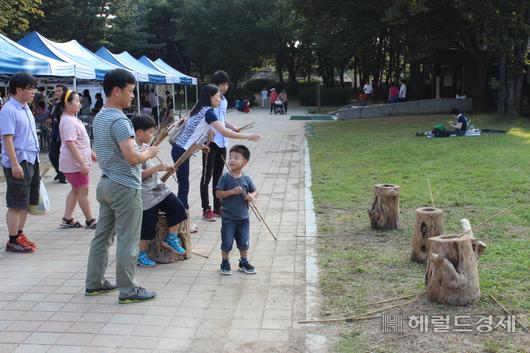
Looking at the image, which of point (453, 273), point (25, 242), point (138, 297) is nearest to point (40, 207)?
point (25, 242)

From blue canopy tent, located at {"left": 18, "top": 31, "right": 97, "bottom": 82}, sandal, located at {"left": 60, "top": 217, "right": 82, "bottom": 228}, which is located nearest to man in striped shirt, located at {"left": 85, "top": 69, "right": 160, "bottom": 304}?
sandal, located at {"left": 60, "top": 217, "right": 82, "bottom": 228}

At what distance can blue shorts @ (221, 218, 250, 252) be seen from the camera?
5.19 metres

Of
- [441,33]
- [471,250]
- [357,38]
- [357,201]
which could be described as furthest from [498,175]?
[357,38]

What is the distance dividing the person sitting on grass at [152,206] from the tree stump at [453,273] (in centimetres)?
239

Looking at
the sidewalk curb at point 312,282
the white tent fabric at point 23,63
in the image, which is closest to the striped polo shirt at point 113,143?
the sidewalk curb at point 312,282

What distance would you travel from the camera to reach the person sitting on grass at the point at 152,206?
17.1 ft

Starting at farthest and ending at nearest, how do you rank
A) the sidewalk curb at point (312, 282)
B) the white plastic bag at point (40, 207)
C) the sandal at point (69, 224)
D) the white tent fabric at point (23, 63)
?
the white tent fabric at point (23, 63) → the sandal at point (69, 224) → the white plastic bag at point (40, 207) → the sidewalk curb at point (312, 282)

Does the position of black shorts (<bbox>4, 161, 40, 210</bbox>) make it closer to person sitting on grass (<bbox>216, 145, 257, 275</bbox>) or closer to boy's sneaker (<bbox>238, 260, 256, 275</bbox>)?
person sitting on grass (<bbox>216, 145, 257, 275</bbox>)

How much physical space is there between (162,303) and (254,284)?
0.85m

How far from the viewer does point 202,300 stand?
4641mm

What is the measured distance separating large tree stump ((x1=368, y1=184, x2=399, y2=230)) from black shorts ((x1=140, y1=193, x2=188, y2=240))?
2364 mm

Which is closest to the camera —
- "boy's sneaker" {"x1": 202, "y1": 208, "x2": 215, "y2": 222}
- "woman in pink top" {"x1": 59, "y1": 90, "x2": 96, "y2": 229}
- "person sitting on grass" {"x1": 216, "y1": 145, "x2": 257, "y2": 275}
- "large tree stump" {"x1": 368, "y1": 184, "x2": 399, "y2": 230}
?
"person sitting on grass" {"x1": 216, "y1": 145, "x2": 257, "y2": 275}

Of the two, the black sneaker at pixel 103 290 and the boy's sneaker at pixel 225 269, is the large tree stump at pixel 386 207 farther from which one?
the black sneaker at pixel 103 290

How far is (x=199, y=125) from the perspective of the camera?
6.56 meters
